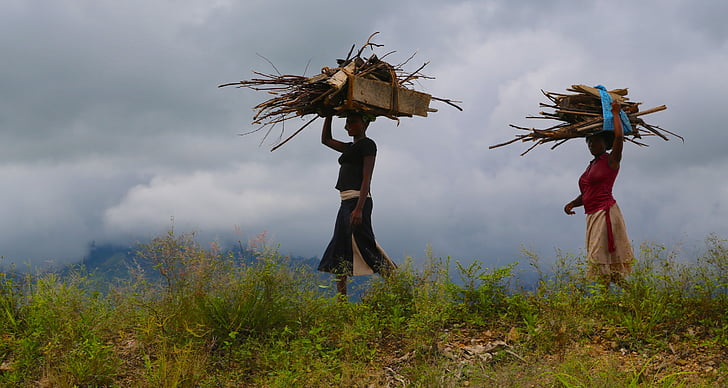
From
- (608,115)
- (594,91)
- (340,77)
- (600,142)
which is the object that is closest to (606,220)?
(600,142)

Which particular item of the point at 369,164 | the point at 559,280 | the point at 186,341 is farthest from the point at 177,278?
the point at 559,280

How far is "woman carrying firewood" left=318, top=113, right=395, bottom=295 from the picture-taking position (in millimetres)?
7258

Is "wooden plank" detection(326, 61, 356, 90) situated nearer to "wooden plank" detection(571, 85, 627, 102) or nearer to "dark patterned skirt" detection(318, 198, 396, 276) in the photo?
"dark patterned skirt" detection(318, 198, 396, 276)

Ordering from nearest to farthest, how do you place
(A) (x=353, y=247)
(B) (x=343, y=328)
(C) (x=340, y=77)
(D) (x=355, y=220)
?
1. (B) (x=343, y=328)
2. (C) (x=340, y=77)
3. (D) (x=355, y=220)
4. (A) (x=353, y=247)

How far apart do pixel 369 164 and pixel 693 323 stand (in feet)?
12.2

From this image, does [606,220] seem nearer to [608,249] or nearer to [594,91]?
[608,249]

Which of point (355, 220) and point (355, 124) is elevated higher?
point (355, 124)

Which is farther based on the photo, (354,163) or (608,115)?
(354,163)

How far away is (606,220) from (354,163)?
9.96ft

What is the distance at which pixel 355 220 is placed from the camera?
721 centimetres

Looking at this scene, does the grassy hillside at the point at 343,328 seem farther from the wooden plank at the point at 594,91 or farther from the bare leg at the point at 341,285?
the wooden plank at the point at 594,91

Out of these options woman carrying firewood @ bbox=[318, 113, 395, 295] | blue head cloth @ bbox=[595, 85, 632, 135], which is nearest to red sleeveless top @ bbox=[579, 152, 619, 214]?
blue head cloth @ bbox=[595, 85, 632, 135]

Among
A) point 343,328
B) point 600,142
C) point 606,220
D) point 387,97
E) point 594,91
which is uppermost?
point 594,91

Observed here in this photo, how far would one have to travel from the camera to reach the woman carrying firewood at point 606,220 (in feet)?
23.9
